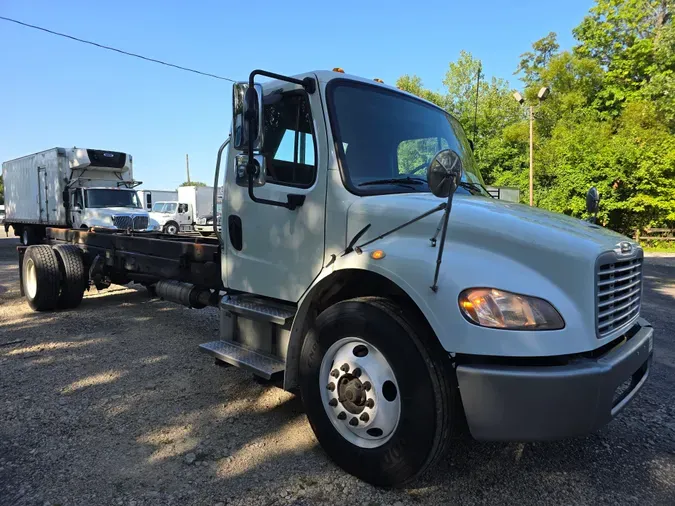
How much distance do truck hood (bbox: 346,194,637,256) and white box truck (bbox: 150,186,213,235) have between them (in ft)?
85.4

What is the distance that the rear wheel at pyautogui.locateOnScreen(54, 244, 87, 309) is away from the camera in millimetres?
6836

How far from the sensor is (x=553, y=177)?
26234mm

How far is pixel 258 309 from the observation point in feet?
11.3

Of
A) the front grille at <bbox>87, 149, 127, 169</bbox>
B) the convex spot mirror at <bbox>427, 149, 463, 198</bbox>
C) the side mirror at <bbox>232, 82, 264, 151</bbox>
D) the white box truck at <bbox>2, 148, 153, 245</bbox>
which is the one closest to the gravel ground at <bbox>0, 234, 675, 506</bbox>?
the convex spot mirror at <bbox>427, 149, 463, 198</bbox>

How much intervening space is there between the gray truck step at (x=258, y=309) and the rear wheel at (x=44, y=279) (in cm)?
425

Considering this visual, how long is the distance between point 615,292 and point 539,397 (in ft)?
2.60

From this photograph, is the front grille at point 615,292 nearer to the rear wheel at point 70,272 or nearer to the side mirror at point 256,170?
the side mirror at point 256,170

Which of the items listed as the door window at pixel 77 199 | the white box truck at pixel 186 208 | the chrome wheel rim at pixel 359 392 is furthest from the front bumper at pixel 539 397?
the white box truck at pixel 186 208

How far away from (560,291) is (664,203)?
24932 millimetres

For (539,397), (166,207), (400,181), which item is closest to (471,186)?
(400,181)

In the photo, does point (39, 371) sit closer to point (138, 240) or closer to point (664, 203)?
point (138, 240)

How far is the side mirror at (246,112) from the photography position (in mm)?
2861

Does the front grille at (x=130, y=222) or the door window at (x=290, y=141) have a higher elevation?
the door window at (x=290, y=141)

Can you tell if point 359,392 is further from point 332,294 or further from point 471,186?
point 471,186
